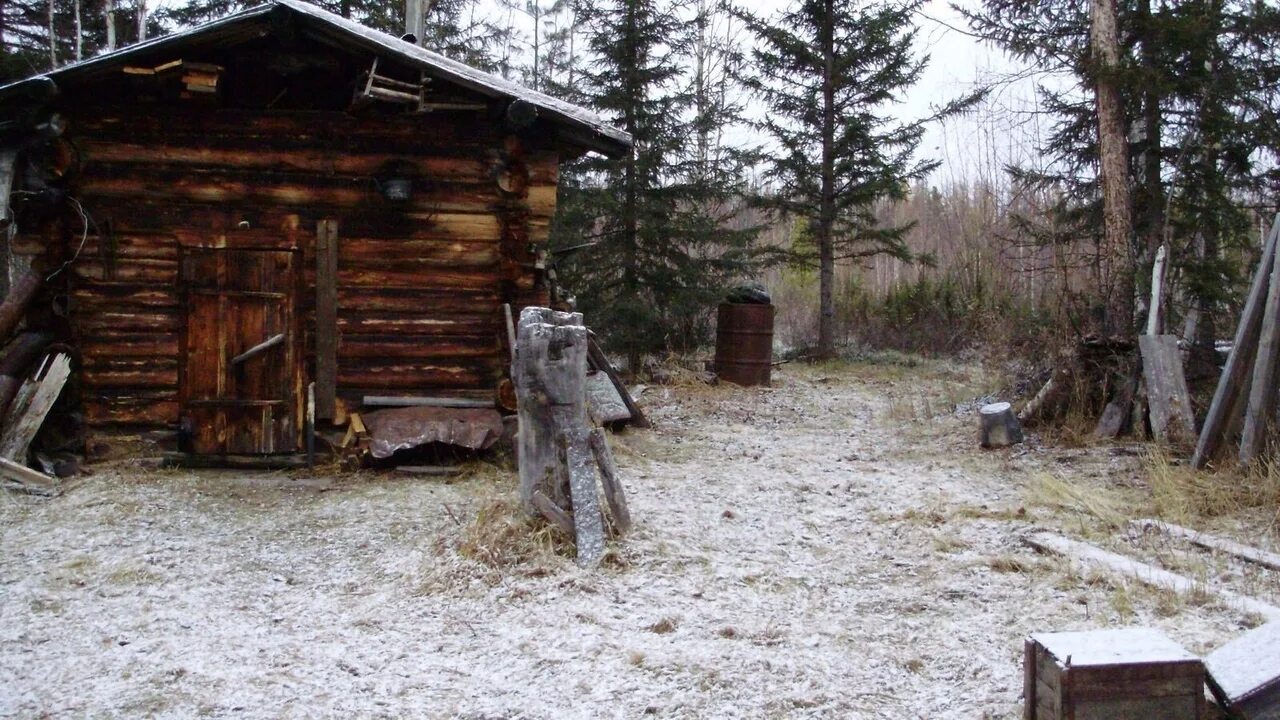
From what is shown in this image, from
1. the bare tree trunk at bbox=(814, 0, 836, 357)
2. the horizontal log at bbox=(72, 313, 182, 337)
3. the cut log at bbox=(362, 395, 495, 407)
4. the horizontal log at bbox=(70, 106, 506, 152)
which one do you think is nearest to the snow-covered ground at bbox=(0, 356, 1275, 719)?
→ the cut log at bbox=(362, 395, 495, 407)

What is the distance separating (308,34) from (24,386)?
3.89 m

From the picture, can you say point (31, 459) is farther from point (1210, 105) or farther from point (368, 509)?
point (1210, 105)

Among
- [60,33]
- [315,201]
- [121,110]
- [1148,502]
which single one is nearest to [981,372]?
[1148,502]

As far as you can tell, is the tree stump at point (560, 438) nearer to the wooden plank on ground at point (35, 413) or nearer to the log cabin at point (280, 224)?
the log cabin at point (280, 224)

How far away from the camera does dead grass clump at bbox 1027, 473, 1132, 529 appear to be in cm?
650

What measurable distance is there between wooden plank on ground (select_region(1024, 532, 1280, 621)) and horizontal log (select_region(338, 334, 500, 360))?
5.06 meters

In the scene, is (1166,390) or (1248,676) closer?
(1248,676)

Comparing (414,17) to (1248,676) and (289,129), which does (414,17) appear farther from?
(1248,676)

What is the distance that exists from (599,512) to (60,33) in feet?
76.5

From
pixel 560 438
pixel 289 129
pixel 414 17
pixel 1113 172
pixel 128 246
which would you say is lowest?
pixel 560 438

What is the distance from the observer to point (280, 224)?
27.8ft

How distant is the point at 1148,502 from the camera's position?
6969mm

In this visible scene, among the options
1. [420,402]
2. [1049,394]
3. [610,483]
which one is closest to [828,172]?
[1049,394]

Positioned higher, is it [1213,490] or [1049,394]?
[1049,394]
